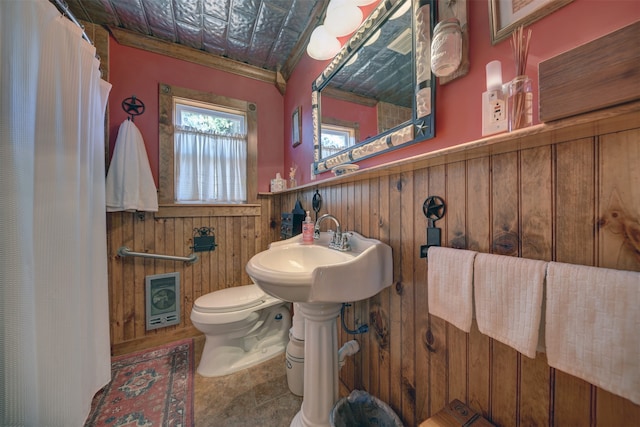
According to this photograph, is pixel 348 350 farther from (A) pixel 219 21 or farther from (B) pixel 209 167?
(A) pixel 219 21

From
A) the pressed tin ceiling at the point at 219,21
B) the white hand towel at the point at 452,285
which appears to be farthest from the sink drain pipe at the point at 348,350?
the pressed tin ceiling at the point at 219,21

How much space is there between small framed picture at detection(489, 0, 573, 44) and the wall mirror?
0.66ft

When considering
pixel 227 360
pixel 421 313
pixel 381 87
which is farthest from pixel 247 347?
pixel 381 87

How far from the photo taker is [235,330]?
4.74ft

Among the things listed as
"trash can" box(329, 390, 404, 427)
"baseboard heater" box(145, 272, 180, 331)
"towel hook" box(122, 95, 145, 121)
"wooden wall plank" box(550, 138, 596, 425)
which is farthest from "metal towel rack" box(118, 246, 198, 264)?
"wooden wall plank" box(550, 138, 596, 425)

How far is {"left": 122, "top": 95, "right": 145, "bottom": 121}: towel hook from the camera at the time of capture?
5.42 feet

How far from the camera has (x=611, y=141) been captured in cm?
45

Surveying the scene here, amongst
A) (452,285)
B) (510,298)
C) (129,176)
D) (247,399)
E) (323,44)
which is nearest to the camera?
(510,298)

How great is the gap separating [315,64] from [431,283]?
1640 mm

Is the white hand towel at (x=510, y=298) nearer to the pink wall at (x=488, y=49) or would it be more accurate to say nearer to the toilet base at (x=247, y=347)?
the pink wall at (x=488, y=49)

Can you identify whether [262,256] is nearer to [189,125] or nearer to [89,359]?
[89,359]

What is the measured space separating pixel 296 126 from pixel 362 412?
190cm

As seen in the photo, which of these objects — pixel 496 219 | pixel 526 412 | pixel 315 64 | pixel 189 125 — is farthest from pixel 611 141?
pixel 189 125

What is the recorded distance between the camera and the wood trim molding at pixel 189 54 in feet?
5.40
